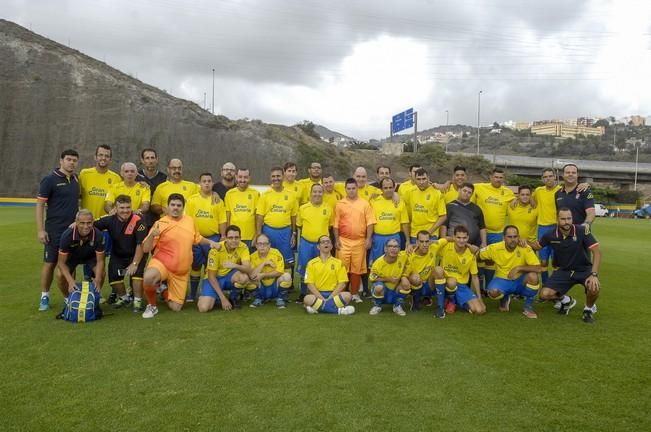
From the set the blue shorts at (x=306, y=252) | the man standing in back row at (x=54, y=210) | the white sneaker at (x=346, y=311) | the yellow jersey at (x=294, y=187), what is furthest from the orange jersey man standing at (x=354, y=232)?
the man standing in back row at (x=54, y=210)

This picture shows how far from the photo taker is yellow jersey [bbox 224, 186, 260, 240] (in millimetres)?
7109

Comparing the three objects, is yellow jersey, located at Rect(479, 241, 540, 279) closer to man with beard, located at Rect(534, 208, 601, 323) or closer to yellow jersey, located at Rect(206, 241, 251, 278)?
man with beard, located at Rect(534, 208, 601, 323)

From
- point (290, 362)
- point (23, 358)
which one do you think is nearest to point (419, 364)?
point (290, 362)

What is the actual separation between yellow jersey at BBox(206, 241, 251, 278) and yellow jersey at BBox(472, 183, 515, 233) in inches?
139

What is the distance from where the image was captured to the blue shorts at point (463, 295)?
6.34 m

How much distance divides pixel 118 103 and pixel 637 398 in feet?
150

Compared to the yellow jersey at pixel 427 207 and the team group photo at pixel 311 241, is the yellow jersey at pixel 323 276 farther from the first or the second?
the yellow jersey at pixel 427 207

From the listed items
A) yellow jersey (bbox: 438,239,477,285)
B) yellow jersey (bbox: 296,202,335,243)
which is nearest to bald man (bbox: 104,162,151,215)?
yellow jersey (bbox: 296,202,335,243)

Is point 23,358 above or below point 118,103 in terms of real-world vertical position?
below

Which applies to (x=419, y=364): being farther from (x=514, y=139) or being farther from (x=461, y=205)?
(x=514, y=139)

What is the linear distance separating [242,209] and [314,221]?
1053mm

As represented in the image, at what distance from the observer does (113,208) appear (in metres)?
6.51

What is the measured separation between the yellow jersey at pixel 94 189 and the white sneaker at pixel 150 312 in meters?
1.60

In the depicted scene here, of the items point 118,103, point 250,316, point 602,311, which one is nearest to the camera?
point 250,316
